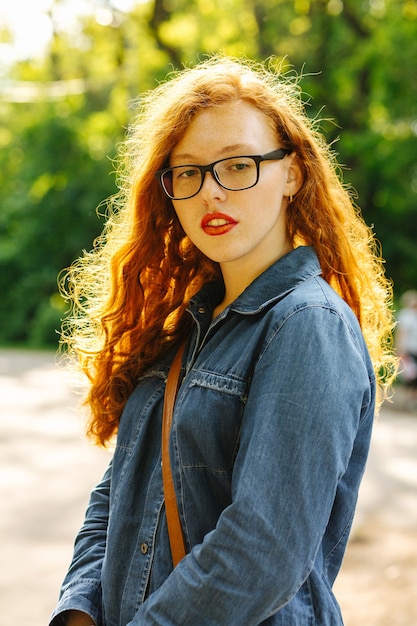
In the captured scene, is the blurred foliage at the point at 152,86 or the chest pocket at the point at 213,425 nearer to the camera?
the chest pocket at the point at 213,425

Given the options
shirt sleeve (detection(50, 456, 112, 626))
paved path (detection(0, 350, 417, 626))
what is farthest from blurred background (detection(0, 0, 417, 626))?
shirt sleeve (detection(50, 456, 112, 626))

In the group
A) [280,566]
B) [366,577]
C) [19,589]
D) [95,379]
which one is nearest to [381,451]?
[366,577]

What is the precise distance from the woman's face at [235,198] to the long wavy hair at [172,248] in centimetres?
4

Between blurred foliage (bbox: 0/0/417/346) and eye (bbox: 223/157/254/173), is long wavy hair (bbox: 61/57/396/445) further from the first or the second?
blurred foliage (bbox: 0/0/417/346)

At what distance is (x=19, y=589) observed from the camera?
418cm

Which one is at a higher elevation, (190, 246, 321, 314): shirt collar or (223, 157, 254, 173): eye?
(223, 157, 254, 173): eye

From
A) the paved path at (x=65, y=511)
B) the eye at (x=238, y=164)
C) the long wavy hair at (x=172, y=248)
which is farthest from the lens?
the paved path at (x=65, y=511)

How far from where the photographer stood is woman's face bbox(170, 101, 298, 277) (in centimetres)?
156

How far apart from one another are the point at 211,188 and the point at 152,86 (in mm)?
19186

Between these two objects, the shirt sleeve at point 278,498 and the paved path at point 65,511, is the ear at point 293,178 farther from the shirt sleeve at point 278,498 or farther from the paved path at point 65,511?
the paved path at point 65,511

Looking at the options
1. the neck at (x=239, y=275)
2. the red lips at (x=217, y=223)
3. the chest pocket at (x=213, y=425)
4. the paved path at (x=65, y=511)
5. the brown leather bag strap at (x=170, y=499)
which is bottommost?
the paved path at (x=65, y=511)

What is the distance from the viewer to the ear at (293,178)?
171 centimetres

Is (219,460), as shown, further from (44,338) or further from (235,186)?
(44,338)

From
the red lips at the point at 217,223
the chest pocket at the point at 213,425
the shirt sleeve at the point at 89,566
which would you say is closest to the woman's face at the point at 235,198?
the red lips at the point at 217,223
